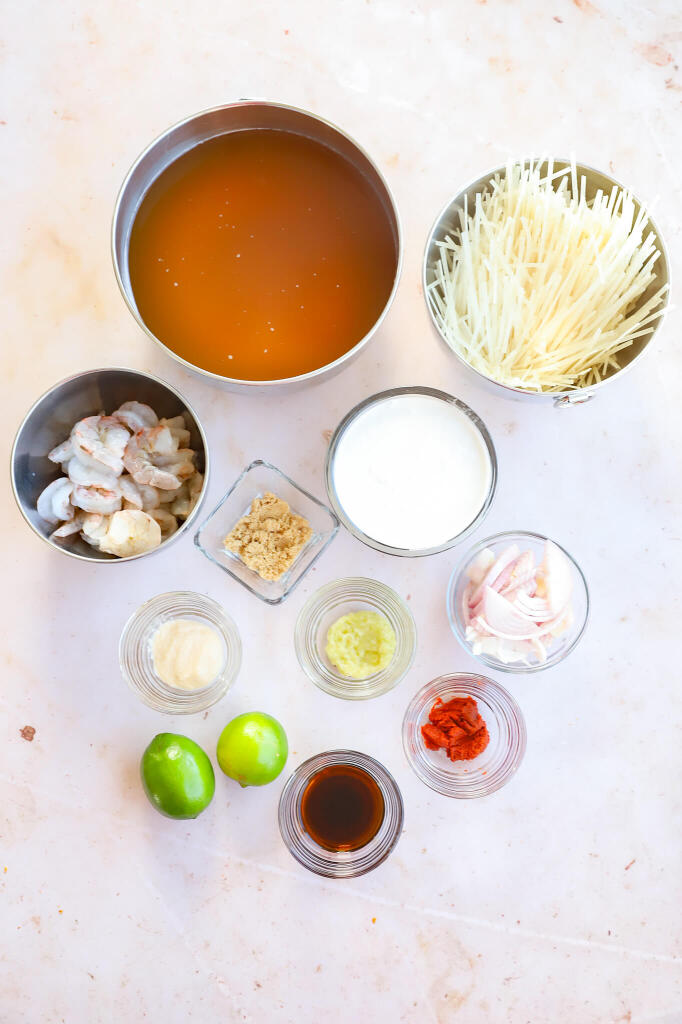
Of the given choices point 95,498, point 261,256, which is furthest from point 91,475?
point 261,256

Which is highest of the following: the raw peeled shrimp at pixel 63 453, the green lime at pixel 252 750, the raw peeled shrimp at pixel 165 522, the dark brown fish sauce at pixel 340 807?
the raw peeled shrimp at pixel 63 453

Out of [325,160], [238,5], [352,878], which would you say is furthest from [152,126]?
[352,878]

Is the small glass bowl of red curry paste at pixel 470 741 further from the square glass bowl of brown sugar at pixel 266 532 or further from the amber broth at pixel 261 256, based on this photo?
the amber broth at pixel 261 256

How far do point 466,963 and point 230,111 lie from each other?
57.9 inches

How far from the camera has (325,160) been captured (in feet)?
3.92

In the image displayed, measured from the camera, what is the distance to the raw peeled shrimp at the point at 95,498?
1.26 metres

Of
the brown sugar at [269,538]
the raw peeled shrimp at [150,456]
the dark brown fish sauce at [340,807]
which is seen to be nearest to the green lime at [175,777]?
the dark brown fish sauce at [340,807]

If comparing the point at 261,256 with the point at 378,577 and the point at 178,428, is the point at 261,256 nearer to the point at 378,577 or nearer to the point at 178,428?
the point at 178,428

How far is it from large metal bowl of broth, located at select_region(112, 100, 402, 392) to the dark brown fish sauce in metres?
0.71

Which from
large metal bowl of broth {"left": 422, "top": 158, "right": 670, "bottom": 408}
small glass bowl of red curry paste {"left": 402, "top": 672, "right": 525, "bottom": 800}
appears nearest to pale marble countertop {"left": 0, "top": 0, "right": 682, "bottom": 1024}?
small glass bowl of red curry paste {"left": 402, "top": 672, "right": 525, "bottom": 800}

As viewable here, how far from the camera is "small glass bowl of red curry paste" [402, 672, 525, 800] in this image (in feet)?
4.59

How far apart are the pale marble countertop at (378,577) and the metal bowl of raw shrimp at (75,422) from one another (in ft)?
0.35

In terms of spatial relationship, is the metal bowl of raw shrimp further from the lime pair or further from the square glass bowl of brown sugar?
the lime pair

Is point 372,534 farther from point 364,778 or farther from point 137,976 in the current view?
point 137,976
